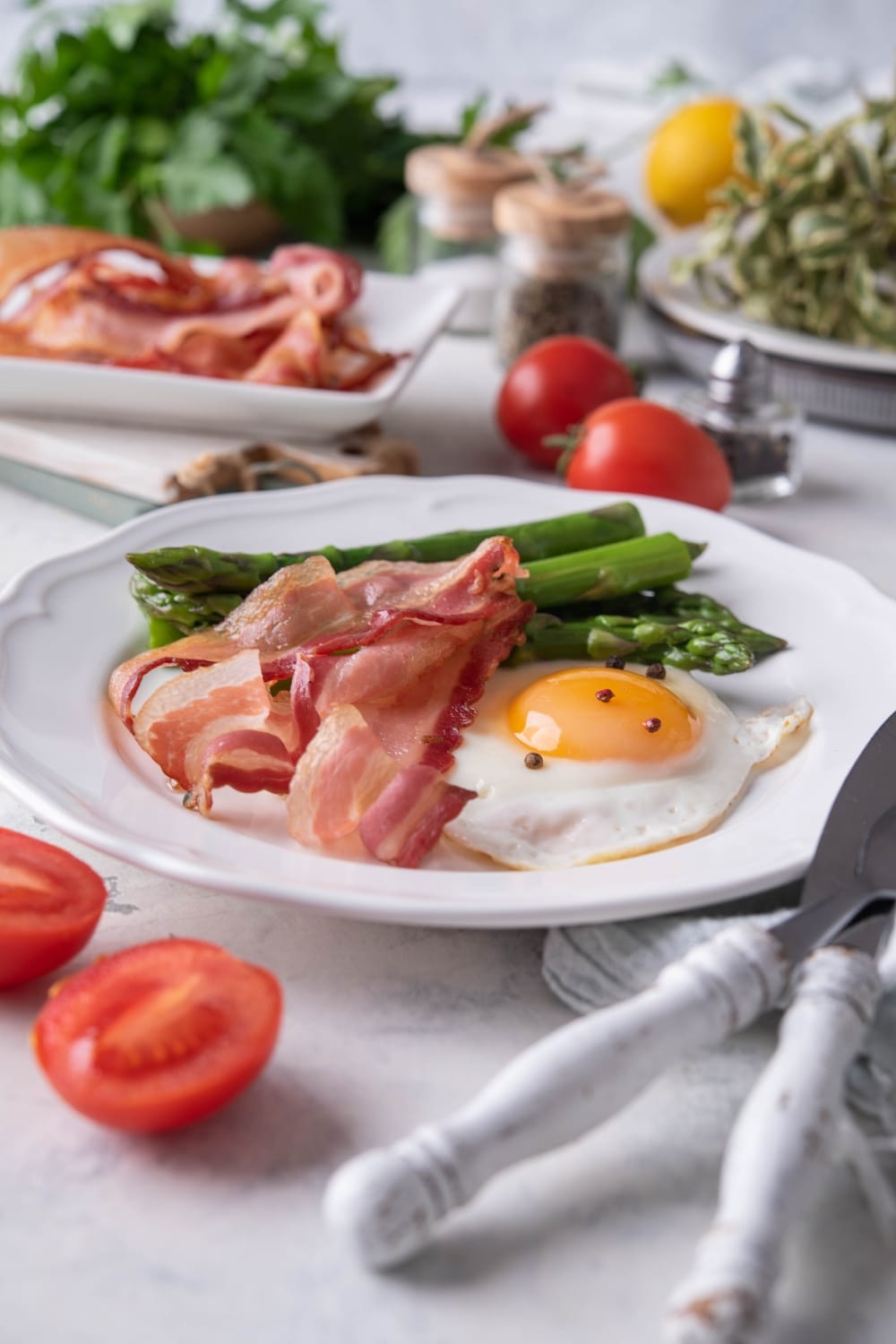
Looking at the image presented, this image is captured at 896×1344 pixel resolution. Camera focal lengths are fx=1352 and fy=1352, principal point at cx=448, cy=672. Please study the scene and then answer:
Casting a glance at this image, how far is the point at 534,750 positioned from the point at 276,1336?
103cm

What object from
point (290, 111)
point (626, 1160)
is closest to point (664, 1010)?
point (626, 1160)

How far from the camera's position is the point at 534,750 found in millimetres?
2154

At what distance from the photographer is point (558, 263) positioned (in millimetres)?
4086

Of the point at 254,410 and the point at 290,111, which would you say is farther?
the point at 290,111

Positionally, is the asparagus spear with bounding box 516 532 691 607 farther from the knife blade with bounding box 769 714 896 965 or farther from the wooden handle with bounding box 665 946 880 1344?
the wooden handle with bounding box 665 946 880 1344

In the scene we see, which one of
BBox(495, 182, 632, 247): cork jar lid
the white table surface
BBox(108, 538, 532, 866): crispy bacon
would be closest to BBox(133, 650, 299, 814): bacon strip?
BBox(108, 538, 532, 866): crispy bacon

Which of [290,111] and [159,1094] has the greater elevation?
[290,111]

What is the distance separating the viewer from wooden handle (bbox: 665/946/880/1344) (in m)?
1.17

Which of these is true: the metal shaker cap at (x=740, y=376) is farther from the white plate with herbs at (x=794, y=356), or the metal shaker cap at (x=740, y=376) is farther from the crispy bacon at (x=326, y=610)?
the crispy bacon at (x=326, y=610)

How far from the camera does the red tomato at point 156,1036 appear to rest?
4.82 feet

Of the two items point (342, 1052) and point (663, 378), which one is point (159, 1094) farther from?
point (663, 378)

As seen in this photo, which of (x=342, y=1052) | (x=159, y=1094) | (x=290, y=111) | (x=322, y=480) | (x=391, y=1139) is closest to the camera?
(x=159, y=1094)

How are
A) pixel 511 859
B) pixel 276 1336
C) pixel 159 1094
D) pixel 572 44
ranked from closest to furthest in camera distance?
pixel 276 1336
pixel 159 1094
pixel 511 859
pixel 572 44

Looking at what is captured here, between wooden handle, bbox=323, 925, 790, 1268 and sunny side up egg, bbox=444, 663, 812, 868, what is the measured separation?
47 centimetres
